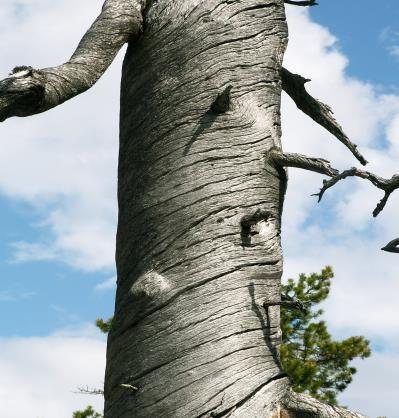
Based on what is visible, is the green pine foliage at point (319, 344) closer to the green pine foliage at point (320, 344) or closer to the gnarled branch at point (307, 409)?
the green pine foliage at point (320, 344)

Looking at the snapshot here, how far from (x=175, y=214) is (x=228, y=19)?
101cm

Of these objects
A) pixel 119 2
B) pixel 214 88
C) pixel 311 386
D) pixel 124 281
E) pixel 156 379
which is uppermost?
pixel 311 386

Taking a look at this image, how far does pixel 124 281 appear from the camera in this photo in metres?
3.54

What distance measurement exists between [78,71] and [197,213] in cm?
81

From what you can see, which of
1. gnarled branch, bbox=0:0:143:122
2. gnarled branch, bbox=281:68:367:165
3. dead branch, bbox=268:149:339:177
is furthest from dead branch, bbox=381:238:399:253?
gnarled branch, bbox=0:0:143:122

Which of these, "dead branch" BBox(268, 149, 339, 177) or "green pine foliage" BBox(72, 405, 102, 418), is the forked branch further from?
"green pine foliage" BBox(72, 405, 102, 418)

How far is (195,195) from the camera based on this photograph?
133 inches

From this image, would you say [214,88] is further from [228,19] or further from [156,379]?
[156,379]

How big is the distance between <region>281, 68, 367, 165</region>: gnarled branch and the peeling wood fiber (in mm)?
412

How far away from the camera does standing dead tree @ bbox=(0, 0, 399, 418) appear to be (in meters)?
3.18

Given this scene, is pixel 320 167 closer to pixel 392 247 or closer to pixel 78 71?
pixel 392 247

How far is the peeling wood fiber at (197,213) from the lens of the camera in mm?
3176

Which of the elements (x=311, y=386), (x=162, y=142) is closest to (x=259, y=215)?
(x=162, y=142)

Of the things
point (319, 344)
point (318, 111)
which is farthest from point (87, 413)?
point (318, 111)
